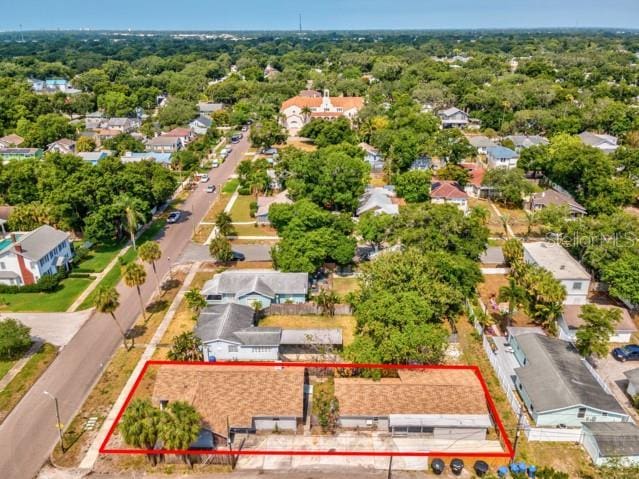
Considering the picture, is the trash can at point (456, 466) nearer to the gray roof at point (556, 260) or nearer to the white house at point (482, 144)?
the gray roof at point (556, 260)

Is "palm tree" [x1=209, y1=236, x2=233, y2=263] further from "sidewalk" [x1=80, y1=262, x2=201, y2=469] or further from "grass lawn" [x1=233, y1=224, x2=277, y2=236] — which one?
"grass lawn" [x1=233, y1=224, x2=277, y2=236]

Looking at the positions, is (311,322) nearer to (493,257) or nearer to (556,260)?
(493,257)

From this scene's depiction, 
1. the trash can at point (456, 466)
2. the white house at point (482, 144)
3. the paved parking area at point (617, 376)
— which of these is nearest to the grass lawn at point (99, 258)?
the trash can at point (456, 466)

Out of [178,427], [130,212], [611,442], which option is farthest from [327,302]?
[130,212]

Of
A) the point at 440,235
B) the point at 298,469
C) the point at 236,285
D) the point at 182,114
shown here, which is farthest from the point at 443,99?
the point at 298,469

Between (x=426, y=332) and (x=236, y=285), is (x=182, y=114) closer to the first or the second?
(x=236, y=285)

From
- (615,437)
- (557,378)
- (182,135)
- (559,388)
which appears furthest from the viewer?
(182,135)
